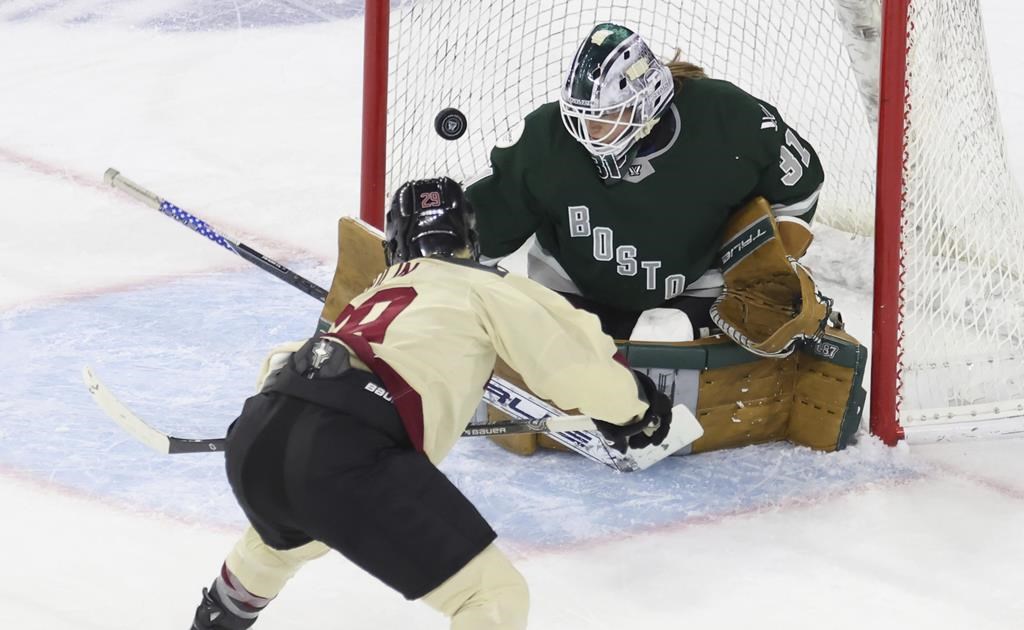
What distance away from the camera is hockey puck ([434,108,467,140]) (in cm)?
311

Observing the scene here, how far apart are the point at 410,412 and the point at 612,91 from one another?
94cm

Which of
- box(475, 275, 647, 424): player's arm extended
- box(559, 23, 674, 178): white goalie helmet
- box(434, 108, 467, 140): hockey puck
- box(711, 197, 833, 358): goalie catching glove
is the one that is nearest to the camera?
box(475, 275, 647, 424): player's arm extended

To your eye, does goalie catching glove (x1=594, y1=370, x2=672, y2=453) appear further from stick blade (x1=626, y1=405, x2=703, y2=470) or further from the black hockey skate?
the black hockey skate

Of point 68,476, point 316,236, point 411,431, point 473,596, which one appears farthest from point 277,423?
point 316,236

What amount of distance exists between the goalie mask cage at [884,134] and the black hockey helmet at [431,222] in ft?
3.43

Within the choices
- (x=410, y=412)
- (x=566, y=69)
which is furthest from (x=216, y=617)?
(x=566, y=69)

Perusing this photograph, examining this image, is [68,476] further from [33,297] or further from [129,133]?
[129,133]

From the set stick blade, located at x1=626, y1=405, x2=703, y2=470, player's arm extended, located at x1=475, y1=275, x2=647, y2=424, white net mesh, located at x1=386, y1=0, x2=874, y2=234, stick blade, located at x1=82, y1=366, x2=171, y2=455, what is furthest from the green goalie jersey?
stick blade, located at x1=82, y1=366, x2=171, y2=455

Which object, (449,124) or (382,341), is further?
(449,124)

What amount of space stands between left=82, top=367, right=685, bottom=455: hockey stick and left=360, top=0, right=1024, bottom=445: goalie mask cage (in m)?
0.79

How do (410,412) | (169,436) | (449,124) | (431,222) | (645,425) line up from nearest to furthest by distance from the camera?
(410,412) → (431,222) → (645,425) → (169,436) → (449,124)

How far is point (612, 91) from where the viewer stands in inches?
102

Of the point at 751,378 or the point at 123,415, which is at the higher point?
the point at 123,415

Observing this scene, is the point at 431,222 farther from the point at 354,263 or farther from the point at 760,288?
the point at 760,288
